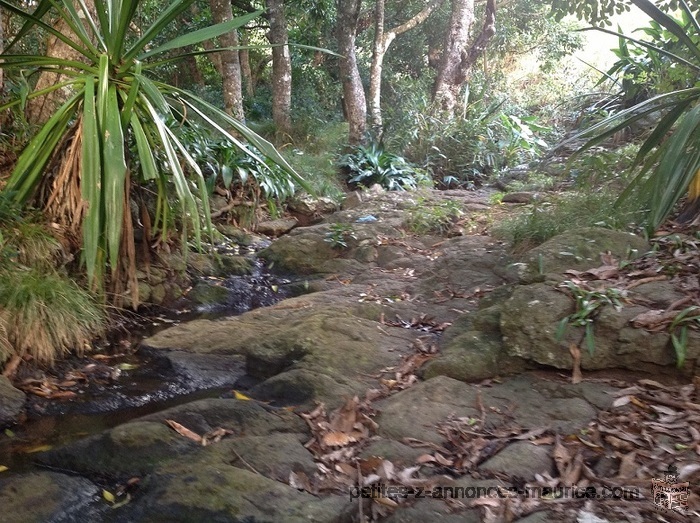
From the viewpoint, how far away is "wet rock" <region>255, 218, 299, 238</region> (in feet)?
20.6

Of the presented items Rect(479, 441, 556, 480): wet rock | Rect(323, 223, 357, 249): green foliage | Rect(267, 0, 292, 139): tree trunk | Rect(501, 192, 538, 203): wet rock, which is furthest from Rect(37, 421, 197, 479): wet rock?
Rect(267, 0, 292, 139): tree trunk

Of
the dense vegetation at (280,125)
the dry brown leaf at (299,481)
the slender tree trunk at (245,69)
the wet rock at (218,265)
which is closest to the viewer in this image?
the dry brown leaf at (299,481)

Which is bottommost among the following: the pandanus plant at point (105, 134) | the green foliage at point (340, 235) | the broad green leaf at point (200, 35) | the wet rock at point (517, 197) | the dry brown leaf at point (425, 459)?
the dry brown leaf at point (425, 459)

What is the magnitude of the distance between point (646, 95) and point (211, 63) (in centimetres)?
785

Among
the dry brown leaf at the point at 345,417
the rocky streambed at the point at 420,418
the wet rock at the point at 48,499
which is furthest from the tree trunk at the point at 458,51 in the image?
the wet rock at the point at 48,499

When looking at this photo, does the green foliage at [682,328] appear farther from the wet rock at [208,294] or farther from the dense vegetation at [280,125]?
the wet rock at [208,294]

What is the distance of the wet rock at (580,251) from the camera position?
3340 millimetres

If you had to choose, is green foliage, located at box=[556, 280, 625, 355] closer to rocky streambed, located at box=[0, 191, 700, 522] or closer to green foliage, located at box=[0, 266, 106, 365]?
rocky streambed, located at box=[0, 191, 700, 522]

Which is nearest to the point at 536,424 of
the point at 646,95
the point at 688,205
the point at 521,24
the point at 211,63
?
the point at 688,205

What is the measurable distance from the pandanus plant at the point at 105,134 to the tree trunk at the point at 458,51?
20.6 ft

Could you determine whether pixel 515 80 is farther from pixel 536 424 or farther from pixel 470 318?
pixel 536 424

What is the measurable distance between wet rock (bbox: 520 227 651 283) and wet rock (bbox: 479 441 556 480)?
4.15ft

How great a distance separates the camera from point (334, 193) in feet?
23.6

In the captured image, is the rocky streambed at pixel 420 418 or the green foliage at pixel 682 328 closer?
the rocky streambed at pixel 420 418
